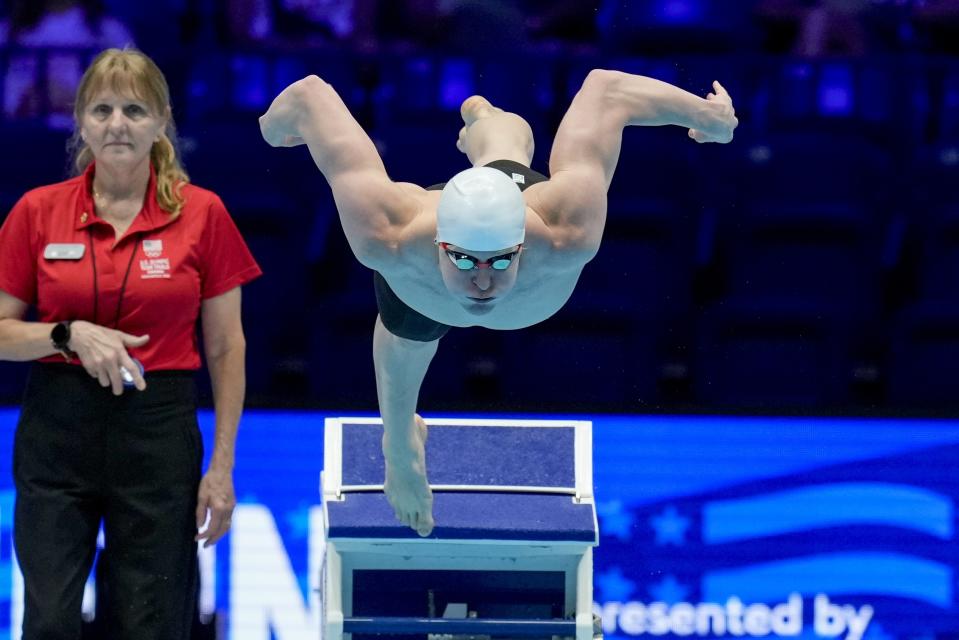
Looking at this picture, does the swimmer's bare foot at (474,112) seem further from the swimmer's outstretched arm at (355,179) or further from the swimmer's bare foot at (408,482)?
the swimmer's bare foot at (408,482)

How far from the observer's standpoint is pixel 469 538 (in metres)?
3.82

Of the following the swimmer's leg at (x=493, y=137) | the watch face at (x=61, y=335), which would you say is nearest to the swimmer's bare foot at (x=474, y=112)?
the swimmer's leg at (x=493, y=137)

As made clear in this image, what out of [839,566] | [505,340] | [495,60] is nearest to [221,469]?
[505,340]

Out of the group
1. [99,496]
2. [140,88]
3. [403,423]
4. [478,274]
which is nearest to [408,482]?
[403,423]

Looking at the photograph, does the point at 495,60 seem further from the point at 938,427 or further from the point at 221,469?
the point at 221,469

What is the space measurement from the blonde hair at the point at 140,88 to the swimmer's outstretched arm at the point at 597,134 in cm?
91

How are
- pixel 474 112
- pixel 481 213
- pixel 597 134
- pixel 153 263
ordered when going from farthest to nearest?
pixel 474 112 < pixel 153 263 < pixel 597 134 < pixel 481 213

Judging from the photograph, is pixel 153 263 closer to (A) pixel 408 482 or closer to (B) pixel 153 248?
(B) pixel 153 248

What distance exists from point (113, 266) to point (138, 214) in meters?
0.15

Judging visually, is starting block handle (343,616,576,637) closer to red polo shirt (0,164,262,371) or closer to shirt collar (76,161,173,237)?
red polo shirt (0,164,262,371)

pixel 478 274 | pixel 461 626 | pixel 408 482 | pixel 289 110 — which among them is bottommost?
pixel 461 626

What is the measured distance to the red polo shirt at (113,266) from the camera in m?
3.60

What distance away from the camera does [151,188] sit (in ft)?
12.2

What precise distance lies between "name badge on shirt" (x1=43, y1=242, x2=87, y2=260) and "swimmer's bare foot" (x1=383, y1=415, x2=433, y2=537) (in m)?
0.83
